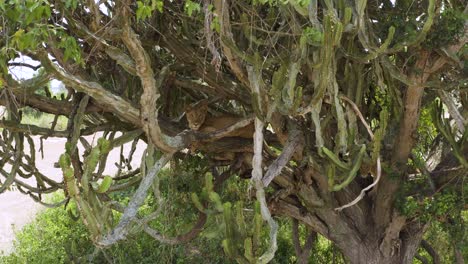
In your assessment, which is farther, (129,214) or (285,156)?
(285,156)

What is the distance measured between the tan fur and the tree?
2 cm

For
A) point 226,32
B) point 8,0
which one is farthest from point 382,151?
point 8,0

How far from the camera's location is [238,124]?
484 centimetres

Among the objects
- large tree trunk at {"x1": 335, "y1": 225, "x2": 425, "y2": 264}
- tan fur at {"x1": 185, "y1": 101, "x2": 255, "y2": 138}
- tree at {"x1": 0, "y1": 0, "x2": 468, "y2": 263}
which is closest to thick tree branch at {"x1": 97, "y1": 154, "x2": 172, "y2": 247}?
tree at {"x1": 0, "y1": 0, "x2": 468, "y2": 263}

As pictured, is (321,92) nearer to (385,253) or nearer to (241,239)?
(241,239)

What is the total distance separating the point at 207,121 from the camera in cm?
512

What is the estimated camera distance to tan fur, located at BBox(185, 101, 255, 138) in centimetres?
496

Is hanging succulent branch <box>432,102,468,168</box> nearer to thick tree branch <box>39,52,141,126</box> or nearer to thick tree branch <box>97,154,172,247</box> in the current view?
thick tree branch <box>97,154,172,247</box>

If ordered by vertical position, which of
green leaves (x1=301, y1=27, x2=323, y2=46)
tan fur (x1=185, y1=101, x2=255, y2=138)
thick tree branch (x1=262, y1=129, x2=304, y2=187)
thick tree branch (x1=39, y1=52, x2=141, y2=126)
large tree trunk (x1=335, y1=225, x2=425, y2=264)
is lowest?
large tree trunk (x1=335, y1=225, x2=425, y2=264)

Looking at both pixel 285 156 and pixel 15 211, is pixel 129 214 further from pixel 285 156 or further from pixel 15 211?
pixel 15 211

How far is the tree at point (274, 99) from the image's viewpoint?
3791mm

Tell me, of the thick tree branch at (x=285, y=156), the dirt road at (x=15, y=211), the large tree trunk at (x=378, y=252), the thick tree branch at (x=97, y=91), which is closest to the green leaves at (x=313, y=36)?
the thick tree branch at (x=285, y=156)

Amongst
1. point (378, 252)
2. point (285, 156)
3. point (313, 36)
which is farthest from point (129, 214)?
point (378, 252)

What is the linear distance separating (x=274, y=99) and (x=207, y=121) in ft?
3.63
